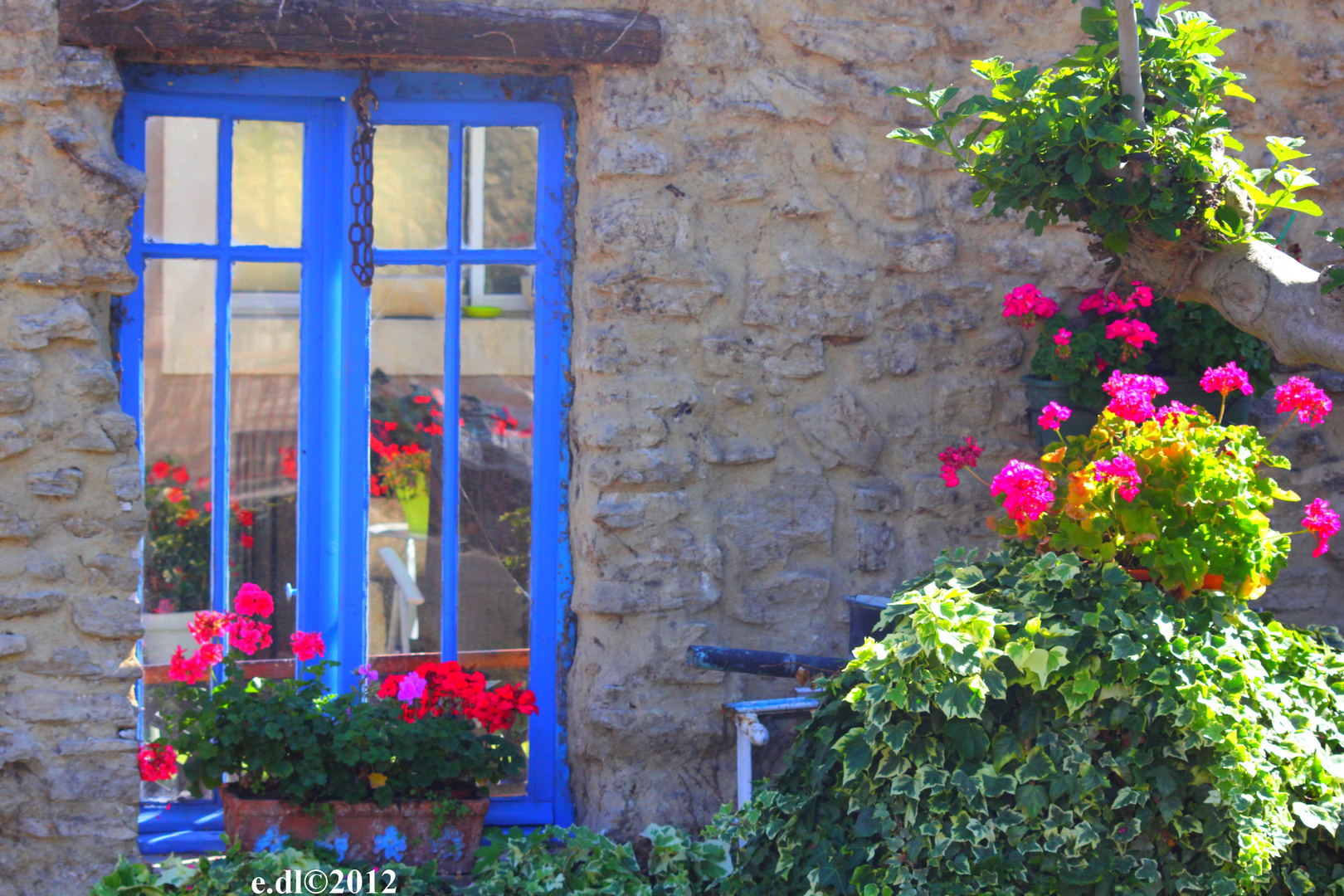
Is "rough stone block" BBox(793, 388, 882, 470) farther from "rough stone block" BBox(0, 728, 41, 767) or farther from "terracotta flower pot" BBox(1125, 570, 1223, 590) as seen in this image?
"rough stone block" BBox(0, 728, 41, 767)

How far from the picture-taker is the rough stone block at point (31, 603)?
288 centimetres

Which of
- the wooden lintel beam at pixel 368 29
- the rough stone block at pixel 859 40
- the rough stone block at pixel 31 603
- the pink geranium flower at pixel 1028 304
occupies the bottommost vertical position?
the rough stone block at pixel 31 603

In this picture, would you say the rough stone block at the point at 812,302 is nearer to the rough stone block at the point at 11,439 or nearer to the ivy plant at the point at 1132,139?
the ivy plant at the point at 1132,139

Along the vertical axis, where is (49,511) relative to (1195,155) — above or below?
below

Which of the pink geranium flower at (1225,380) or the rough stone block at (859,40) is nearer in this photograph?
the pink geranium flower at (1225,380)

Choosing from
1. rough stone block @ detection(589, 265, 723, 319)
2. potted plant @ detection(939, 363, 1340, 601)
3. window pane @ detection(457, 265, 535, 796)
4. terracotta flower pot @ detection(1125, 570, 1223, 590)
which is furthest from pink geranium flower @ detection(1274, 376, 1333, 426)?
window pane @ detection(457, 265, 535, 796)

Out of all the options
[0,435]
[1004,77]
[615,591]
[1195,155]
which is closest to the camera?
[1195,155]

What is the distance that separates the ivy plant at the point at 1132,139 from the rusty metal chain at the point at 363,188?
1.50 meters

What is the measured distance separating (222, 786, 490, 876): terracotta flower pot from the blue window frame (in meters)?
0.35

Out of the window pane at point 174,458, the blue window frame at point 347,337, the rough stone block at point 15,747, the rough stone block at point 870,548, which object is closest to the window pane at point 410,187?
the blue window frame at point 347,337

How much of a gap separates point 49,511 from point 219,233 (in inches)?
34.0

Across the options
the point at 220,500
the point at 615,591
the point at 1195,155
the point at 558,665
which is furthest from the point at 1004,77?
the point at 220,500

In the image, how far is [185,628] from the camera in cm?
321

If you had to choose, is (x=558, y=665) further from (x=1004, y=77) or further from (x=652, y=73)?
(x=1004, y=77)
